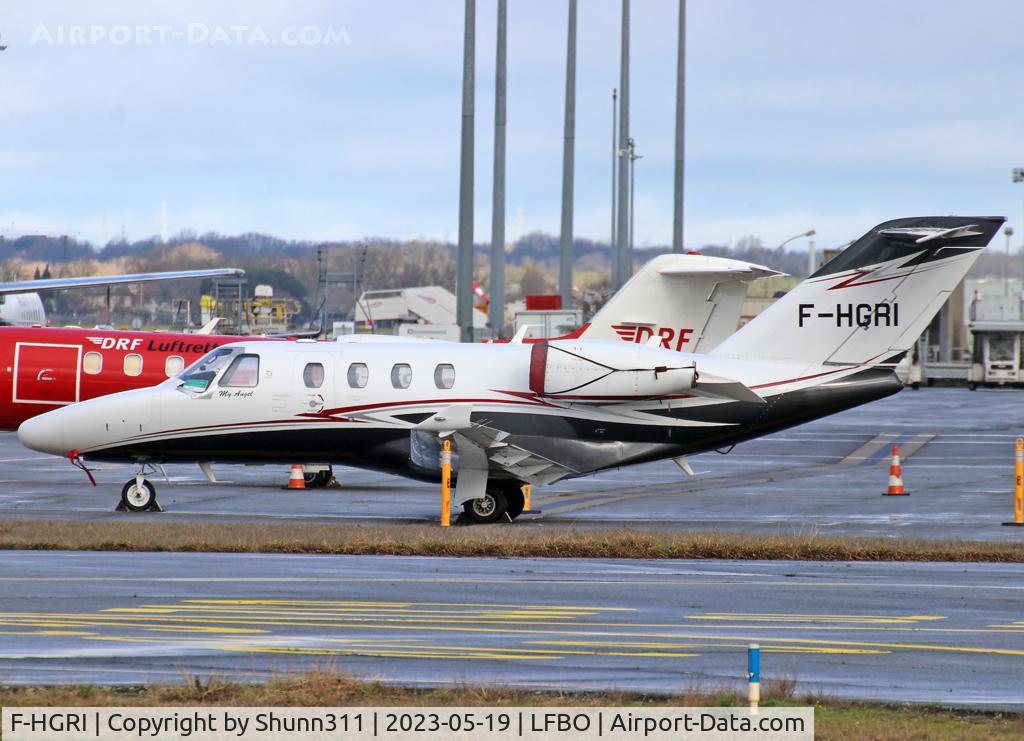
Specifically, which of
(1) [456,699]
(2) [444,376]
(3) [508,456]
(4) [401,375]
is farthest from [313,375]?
(1) [456,699]

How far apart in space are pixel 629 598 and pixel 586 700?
499 cm

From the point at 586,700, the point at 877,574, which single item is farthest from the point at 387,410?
the point at 586,700

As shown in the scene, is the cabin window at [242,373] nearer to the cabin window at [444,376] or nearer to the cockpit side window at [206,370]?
the cockpit side window at [206,370]

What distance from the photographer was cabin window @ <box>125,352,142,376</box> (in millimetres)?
27578

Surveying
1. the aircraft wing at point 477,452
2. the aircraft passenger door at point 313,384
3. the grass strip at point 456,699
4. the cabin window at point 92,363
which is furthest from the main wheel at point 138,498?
the grass strip at point 456,699

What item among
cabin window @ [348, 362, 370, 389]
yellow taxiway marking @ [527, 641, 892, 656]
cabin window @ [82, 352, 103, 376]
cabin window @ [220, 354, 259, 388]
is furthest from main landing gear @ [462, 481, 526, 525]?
yellow taxiway marking @ [527, 641, 892, 656]

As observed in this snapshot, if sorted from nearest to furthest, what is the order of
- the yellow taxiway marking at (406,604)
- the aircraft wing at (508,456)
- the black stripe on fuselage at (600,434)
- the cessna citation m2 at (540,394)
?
the yellow taxiway marking at (406,604) < the cessna citation m2 at (540,394) < the aircraft wing at (508,456) < the black stripe on fuselage at (600,434)

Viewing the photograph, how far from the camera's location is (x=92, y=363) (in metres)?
27.4

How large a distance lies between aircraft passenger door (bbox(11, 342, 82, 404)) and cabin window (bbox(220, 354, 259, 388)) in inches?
217

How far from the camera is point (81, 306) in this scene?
107812mm

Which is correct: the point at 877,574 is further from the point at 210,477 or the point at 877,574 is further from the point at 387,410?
the point at 210,477

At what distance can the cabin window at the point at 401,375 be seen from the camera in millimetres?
22641

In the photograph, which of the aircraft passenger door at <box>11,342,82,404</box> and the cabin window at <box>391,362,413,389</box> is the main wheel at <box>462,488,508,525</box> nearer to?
the cabin window at <box>391,362,413,389</box>

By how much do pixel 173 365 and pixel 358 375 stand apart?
6355 millimetres
